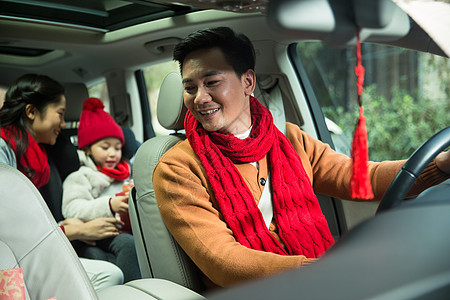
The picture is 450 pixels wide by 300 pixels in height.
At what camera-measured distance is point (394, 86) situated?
702 millimetres

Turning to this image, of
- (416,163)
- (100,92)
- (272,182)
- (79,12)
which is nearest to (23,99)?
(100,92)

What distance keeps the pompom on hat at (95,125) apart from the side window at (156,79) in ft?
1.87

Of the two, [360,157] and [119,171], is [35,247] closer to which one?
[360,157]

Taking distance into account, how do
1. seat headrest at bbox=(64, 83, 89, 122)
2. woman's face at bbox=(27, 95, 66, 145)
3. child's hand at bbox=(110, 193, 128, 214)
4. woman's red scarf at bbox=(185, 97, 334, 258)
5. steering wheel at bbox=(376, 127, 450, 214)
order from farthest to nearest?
seat headrest at bbox=(64, 83, 89, 122) → child's hand at bbox=(110, 193, 128, 214) → woman's face at bbox=(27, 95, 66, 145) → woman's red scarf at bbox=(185, 97, 334, 258) → steering wheel at bbox=(376, 127, 450, 214)

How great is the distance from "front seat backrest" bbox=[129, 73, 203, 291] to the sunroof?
0.16 m

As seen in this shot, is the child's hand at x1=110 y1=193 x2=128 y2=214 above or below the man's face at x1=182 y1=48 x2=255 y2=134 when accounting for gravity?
below

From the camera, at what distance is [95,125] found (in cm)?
185

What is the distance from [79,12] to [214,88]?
1.50ft

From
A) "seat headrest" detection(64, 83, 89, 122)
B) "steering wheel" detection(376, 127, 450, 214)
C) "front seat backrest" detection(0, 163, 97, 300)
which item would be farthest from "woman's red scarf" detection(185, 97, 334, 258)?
"seat headrest" detection(64, 83, 89, 122)

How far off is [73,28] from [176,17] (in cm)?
35

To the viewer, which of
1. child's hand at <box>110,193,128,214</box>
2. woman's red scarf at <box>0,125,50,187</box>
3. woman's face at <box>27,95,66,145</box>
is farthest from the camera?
child's hand at <box>110,193,128,214</box>

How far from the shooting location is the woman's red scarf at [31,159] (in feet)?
4.52

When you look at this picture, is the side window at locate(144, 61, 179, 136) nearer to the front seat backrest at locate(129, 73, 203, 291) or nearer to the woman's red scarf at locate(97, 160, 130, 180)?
the front seat backrest at locate(129, 73, 203, 291)

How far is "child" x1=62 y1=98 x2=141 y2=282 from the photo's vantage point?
1.70 metres
